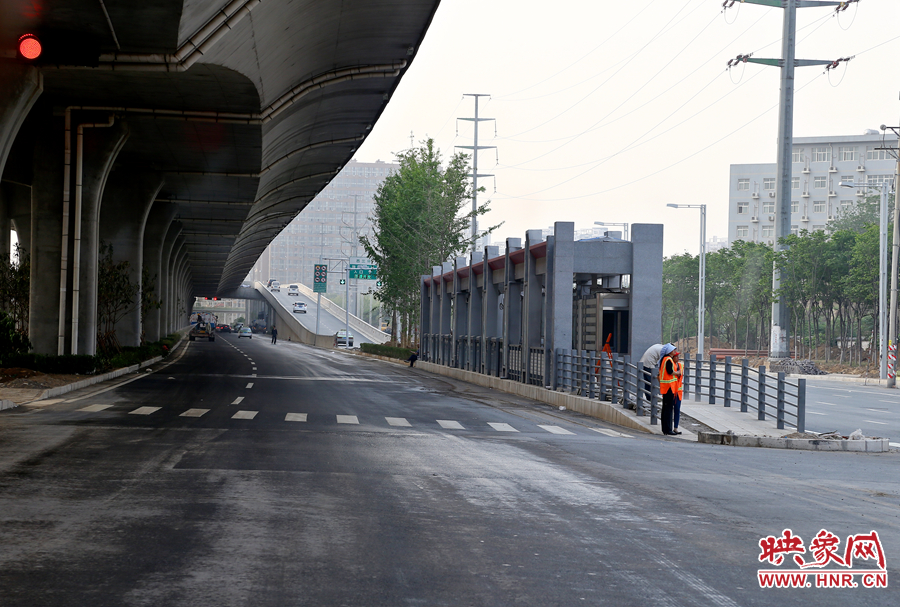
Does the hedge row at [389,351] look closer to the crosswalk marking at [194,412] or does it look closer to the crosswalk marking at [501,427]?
the crosswalk marking at [194,412]

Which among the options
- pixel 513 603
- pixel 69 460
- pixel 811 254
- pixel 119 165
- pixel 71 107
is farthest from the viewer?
pixel 811 254

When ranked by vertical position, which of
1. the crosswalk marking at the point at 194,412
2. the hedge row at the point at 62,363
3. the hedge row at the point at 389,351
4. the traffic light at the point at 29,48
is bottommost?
the hedge row at the point at 389,351

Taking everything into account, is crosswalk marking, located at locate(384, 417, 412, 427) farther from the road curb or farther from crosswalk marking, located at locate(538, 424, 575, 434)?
the road curb

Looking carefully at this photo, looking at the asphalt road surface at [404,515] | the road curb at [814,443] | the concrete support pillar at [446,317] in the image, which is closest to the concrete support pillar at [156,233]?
the concrete support pillar at [446,317]

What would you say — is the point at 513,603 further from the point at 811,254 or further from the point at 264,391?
the point at 811,254

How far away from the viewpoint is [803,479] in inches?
498

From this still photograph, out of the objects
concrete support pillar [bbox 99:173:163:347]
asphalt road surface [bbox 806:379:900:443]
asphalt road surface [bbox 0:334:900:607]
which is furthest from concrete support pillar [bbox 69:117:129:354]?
asphalt road surface [bbox 806:379:900:443]

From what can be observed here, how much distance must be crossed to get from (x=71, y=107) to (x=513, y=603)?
85.3ft

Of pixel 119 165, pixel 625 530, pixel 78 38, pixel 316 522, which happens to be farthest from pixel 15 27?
pixel 119 165

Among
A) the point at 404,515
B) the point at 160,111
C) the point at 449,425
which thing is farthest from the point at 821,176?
the point at 404,515

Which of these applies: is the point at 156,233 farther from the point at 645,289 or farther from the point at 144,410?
the point at 144,410

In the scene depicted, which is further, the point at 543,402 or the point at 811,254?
the point at 811,254

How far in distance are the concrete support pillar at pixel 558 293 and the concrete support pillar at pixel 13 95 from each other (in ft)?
47.6

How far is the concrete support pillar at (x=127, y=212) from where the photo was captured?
1587 inches
